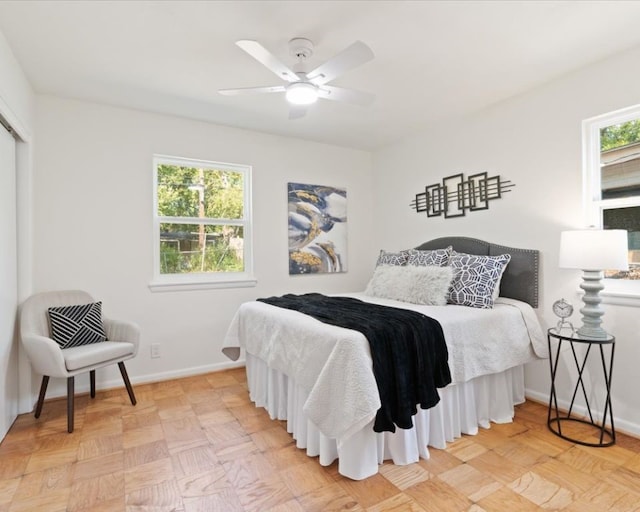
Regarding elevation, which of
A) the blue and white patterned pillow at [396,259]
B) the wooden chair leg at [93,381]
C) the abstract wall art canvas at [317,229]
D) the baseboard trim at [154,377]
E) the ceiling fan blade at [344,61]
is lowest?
the baseboard trim at [154,377]

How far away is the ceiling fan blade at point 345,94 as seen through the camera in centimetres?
233

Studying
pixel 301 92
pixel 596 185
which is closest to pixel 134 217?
pixel 301 92

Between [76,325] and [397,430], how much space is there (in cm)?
244

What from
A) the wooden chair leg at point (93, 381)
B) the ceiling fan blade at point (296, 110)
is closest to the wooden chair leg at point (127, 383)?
the wooden chair leg at point (93, 381)

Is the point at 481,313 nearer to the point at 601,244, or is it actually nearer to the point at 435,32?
the point at 601,244

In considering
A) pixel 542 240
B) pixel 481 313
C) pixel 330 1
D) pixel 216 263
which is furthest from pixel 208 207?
pixel 542 240

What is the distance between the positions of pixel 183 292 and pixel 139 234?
0.67 metres

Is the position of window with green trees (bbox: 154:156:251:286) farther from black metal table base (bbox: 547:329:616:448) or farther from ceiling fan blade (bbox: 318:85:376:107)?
black metal table base (bbox: 547:329:616:448)

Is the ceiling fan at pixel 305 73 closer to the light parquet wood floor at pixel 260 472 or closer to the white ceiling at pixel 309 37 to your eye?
the white ceiling at pixel 309 37

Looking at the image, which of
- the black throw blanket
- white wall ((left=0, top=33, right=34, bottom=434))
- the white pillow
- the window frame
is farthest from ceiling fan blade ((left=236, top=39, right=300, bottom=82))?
the window frame

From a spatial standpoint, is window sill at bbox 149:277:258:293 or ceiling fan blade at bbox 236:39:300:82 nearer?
ceiling fan blade at bbox 236:39:300:82

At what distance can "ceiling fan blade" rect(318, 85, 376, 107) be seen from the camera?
233 cm

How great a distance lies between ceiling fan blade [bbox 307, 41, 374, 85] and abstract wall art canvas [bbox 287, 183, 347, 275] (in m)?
2.04

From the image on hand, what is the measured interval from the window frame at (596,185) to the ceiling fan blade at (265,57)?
212cm
